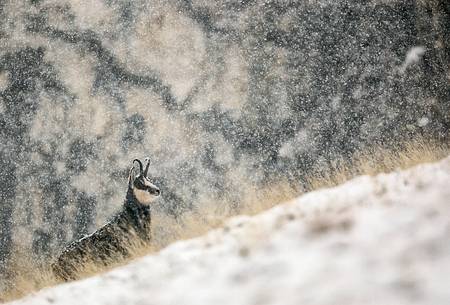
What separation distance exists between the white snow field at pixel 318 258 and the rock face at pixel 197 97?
0.90 ft

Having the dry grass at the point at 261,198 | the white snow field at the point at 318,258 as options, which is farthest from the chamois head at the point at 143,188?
the white snow field at the point at 318,258

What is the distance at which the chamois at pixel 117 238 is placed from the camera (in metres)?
2.60

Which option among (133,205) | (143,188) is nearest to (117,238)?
(133,205)

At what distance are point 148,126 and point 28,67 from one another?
0.92 m

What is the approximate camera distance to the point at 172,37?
2824 mm

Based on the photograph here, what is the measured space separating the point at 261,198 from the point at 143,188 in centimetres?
72

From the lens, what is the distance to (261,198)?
8.53ft

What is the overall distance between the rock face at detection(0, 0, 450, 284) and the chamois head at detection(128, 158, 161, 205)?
0.28 ft

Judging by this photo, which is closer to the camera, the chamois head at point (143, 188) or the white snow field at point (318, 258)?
the white snow field at point (318, 258)

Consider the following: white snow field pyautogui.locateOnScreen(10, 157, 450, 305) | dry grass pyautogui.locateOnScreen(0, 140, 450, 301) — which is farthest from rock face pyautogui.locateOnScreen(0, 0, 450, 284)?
white snow field pyautogui.locateOnScreen(10, 157, 450, 305)

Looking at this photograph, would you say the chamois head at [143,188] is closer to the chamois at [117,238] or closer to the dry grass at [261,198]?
the chamois at [117,238]

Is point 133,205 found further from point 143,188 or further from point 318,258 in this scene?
point 318,258

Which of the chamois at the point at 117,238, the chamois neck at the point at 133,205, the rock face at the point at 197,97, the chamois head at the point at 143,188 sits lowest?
the chamois at the point at 117,238

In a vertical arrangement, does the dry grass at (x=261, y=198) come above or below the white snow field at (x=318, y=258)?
above
